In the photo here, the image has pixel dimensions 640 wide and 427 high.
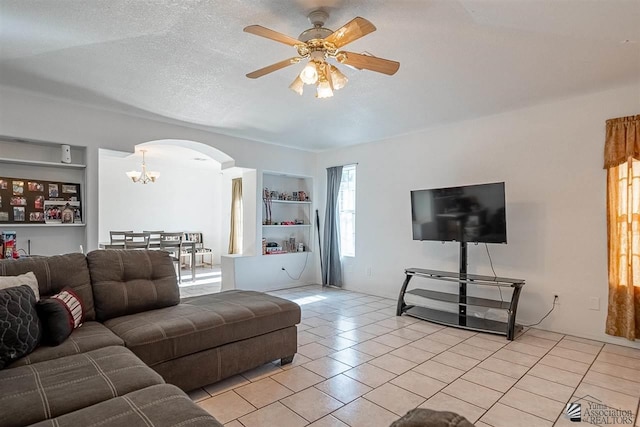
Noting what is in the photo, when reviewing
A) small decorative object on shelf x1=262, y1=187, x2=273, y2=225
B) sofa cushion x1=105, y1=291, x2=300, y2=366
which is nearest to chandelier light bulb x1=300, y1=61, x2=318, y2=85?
sofa cushion x1=105, y1=291, x2=300, y2=366

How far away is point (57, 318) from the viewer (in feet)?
6.34

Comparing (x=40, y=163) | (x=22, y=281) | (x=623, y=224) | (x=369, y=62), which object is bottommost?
(x=22, y=281)

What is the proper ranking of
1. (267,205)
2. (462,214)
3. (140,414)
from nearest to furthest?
(140,414), (462,214), (267,205)

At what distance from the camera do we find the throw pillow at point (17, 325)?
1641 millimetres

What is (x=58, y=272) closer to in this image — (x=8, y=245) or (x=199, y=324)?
(x=199, y=324)

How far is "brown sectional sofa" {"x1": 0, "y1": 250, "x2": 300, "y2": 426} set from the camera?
1.30 metres

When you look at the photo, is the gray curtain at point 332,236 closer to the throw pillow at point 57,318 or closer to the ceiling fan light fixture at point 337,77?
the ceiling fan light fixture at point 337,77

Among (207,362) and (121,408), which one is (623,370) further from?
(121,408)

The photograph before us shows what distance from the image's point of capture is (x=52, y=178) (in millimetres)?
3850

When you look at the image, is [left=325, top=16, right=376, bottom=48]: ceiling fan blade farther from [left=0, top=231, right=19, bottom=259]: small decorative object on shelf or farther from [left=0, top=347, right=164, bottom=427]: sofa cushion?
[left=0, top=231, right=19, bottom=259]: small decorative object on shelf

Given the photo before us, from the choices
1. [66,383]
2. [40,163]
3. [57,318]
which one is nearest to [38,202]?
[40,163]

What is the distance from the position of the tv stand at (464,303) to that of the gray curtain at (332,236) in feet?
5.57

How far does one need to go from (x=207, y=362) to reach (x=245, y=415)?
0.45 m
